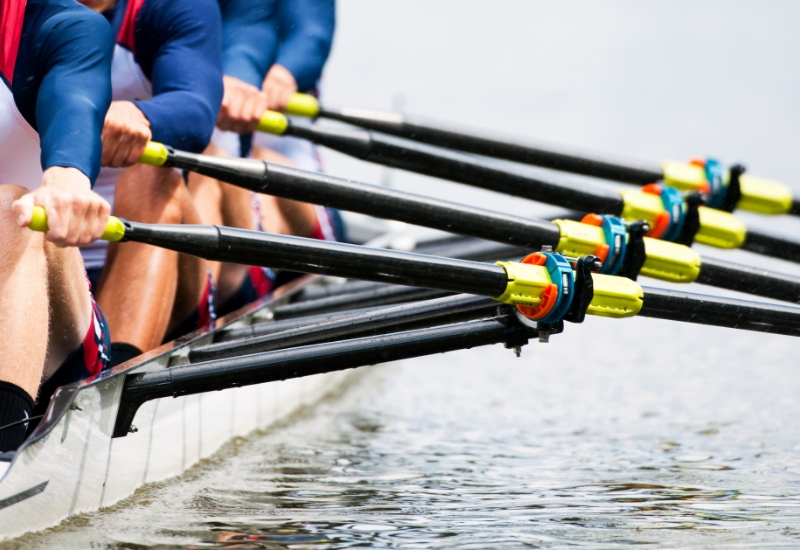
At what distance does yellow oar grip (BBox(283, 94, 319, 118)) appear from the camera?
108 inches

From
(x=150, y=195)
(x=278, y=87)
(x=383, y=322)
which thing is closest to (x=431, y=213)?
(x=383, y=322)

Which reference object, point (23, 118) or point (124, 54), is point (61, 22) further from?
point (124, 54)

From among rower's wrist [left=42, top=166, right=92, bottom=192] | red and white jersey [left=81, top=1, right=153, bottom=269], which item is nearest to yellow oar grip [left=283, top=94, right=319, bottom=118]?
red and white jersey [left=81, top=1, right=153, bottom=269]

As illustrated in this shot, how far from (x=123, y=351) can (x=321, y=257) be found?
0.50 metres

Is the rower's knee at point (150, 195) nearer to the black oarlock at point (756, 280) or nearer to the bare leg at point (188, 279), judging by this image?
the bare leg at point (188, 279)

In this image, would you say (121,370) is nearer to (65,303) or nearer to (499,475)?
(65,303)

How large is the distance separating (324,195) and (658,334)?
148 inches

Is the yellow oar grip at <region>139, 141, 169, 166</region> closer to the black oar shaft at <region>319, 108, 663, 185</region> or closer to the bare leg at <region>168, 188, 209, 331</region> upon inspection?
the bare leg at <region>168, 188, 209, 331</region>

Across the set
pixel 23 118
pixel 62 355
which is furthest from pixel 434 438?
pixel 23 118

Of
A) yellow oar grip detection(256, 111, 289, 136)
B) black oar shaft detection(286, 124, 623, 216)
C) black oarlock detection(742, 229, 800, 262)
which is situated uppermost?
yellow oar grip detection(256, 111, 289, 136)

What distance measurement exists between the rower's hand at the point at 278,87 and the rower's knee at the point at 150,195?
907mm

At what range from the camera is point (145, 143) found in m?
1.69

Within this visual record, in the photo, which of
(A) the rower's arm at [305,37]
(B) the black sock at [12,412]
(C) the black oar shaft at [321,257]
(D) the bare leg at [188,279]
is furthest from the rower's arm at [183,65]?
(A) the rower's arm at [305,37]

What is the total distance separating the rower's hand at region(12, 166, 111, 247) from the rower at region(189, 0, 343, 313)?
1.05 meters
